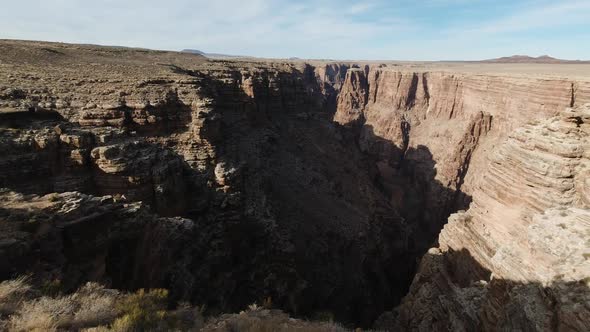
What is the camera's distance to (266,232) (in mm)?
20375

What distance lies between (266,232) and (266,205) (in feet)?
6.42

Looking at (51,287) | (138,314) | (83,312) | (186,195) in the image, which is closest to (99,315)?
(83,312)

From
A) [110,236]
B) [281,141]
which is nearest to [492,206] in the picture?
A: [110,236]

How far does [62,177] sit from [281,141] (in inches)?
756

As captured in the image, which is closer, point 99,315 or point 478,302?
point 99,315

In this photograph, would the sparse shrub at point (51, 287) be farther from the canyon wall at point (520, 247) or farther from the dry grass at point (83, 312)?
the canyon wall at point (520, 247)

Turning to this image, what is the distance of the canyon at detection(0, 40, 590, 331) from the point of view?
958 cm

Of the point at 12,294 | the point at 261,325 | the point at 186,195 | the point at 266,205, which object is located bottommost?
the point at 266,205

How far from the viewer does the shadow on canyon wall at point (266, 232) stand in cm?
1134

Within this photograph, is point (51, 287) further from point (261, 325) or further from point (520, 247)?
point (520, 247)

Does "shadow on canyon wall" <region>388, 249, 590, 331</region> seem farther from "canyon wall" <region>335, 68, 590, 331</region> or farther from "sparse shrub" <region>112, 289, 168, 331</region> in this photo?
"sparse shrub" <region>112, 289, 168, 331</region>

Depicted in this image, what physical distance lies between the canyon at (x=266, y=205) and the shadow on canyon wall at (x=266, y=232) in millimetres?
100

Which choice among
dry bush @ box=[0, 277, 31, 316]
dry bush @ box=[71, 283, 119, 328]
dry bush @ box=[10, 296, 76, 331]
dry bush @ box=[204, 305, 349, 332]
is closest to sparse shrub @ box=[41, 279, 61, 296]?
dry bush @ box=[0, 277, 31, 316]

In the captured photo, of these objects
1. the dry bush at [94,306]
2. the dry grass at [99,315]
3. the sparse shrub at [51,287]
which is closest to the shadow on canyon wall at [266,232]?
the sparse shrub at [51,287]
